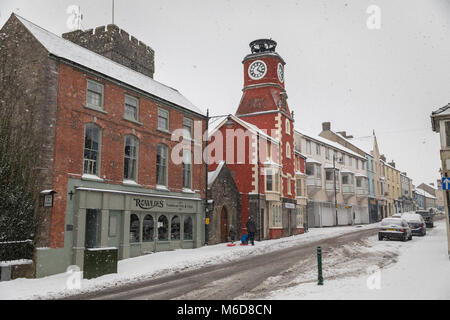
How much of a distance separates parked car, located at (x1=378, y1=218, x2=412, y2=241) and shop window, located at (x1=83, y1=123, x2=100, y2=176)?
18436 mm

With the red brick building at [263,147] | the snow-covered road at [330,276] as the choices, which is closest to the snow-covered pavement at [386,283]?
the snow-covered road at [330,276]

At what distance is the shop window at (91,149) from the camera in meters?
17.0

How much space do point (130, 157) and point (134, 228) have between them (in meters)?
3.55

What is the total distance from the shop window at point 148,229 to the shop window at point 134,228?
1.55ft

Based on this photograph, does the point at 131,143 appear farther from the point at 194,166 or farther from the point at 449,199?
the point at 449,199

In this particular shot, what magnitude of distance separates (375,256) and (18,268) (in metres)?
14.9

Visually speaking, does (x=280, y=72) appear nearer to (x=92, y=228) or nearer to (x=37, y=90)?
(x=92, y=228)

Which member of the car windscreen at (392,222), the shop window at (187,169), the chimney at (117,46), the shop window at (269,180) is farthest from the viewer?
the shop window at (269,180)

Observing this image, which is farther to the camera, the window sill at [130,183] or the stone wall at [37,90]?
the window sill at [130,183]

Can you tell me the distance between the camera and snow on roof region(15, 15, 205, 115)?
16531 mm

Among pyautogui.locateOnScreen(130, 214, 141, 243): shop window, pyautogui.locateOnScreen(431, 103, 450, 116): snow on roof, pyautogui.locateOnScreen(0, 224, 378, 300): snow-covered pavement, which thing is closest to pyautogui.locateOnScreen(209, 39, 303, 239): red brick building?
pyautogui.locateOnScreen(0, 224, 378, 300): snow-covered pavement

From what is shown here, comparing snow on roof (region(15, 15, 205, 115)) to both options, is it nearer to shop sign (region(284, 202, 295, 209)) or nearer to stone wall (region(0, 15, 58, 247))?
stone wall (region(0, 15, 58, 247))

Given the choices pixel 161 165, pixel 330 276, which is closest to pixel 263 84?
pixel 161 165

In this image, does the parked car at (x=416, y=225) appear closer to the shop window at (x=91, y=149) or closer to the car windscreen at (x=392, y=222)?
the car windscreen at (x=392, y=222)
